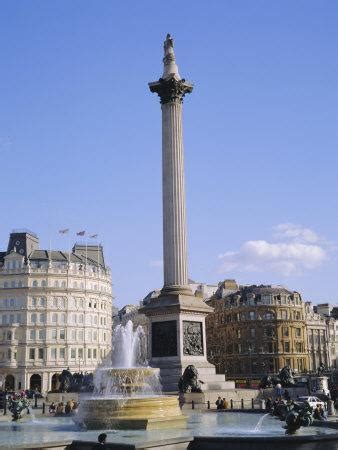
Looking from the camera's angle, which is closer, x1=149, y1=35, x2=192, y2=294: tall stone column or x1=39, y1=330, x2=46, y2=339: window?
x1=149, y1=35, x2=192, y2=294: tall stone column

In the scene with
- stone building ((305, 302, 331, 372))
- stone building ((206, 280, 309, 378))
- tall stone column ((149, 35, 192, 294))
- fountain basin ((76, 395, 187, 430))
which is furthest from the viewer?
stone building ((305, 302, 331, 372))

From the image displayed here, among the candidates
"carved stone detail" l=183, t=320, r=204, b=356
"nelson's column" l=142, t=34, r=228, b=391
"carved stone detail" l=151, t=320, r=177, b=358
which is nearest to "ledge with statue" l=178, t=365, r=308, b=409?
"carved stone detail" l=183, t=320, r=204, b=356

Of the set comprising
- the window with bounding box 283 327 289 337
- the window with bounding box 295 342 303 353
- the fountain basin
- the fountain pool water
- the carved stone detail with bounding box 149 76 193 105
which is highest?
the carved stone detail with bounding box 149 76 193 105

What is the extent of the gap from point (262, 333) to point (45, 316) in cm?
3661

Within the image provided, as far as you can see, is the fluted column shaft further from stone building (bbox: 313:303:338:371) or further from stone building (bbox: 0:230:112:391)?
stone building (bbox: 313:303:338:371)

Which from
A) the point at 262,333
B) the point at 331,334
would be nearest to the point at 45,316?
the point at 262,333

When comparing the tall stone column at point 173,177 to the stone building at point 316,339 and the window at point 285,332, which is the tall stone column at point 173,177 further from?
the stone building at point 316,339

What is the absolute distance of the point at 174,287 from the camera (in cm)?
4366

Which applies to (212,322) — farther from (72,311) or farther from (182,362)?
(182,362)

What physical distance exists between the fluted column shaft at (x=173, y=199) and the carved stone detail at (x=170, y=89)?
0.41 m

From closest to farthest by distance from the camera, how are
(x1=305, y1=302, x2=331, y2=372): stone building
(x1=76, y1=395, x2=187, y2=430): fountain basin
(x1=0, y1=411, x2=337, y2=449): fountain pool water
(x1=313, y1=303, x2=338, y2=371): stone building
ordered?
1. (x1=0, y1=411, x2=337, y2=449): fountain pool water
2. (x1=76, y1=395, x2=187, y2=430): fountain basin
3. (x1=305, y1=302, x2=331, y2=372): stone building
4. (x1=313, y1=303, x2=338, y2=371): stone building

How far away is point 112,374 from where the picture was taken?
2605 cm

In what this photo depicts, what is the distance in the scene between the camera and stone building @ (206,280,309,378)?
9919 centimetres

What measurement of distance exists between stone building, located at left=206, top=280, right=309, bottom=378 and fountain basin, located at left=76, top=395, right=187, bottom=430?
7815cm
